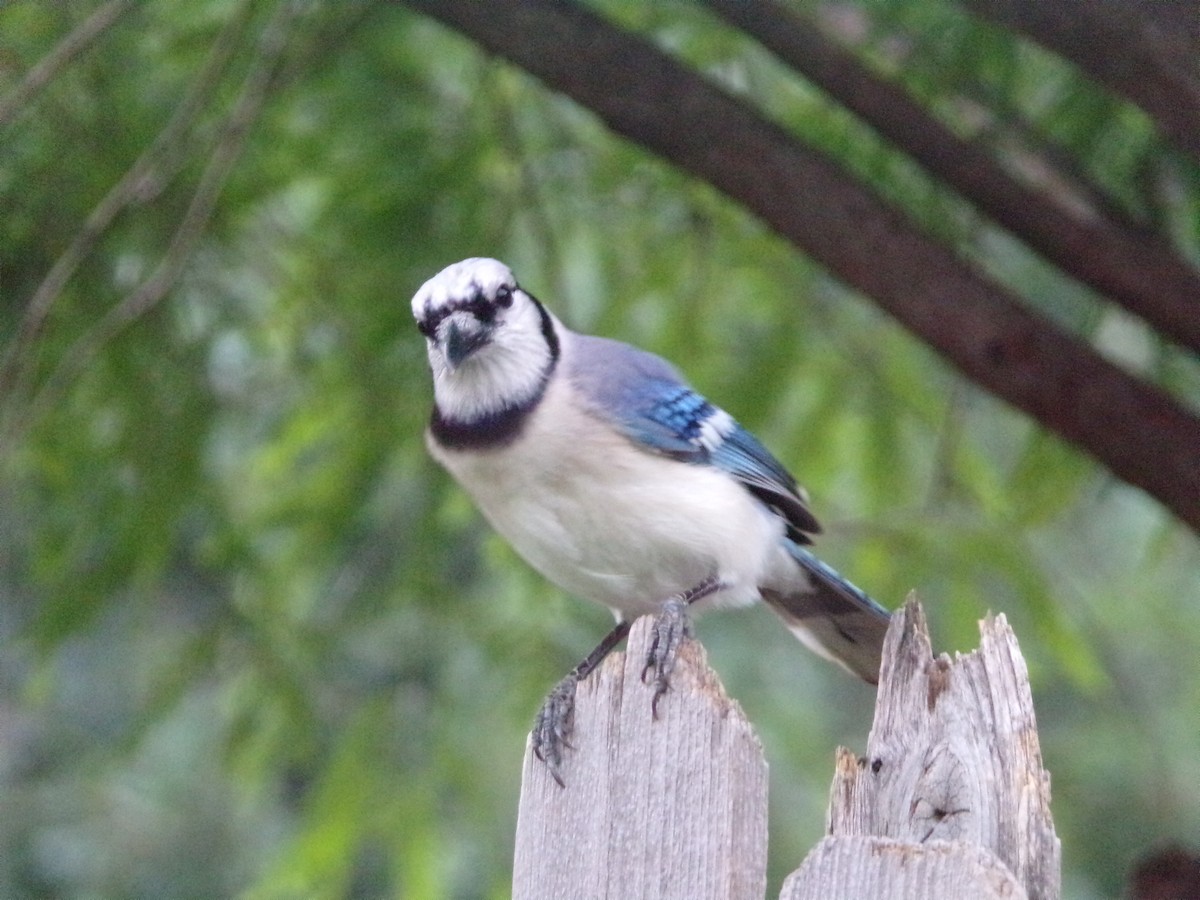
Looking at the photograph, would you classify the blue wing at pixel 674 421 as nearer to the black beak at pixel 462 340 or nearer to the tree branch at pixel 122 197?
the black beak at pixel 462 340

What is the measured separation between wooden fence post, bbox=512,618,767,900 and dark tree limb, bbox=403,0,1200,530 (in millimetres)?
1112

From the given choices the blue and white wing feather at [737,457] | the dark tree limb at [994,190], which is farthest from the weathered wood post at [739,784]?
the dark tree limb at [994,190]

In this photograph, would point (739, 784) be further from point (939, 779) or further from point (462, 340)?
point (462, 340)

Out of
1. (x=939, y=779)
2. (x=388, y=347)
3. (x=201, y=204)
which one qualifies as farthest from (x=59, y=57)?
(x=939, y=779)

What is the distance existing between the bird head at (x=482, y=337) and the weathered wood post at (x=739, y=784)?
33.6 inches

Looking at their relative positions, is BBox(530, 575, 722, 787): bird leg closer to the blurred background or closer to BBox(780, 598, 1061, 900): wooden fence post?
BBox(780, 598, 1061, 900): wooden fence post

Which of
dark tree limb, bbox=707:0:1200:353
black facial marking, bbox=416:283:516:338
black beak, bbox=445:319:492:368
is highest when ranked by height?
dark tree limb, bbox=707:0:1200:353

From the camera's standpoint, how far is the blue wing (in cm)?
234

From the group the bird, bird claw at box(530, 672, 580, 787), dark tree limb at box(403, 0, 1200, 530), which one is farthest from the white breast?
bird claw at box(530, 672, 580, 787)

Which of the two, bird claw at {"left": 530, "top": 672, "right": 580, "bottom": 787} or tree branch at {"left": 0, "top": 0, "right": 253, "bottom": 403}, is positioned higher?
tree branch at {"left": 0, "top": 0, "right": 253, "bottom": 403}

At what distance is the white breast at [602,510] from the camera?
223 centimetres

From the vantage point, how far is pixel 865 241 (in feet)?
7.73

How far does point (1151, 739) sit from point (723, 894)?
5.66ft

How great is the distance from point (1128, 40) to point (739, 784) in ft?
3.84
